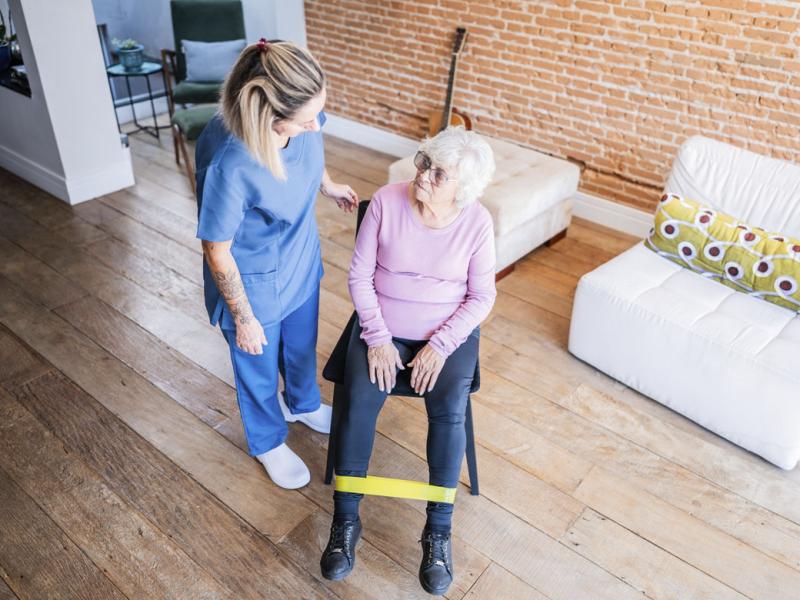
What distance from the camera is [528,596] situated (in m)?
1.95

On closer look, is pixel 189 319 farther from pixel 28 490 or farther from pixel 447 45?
pixel 447 45

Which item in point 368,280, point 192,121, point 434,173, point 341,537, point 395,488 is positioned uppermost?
point 434,173

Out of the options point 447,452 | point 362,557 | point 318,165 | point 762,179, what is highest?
point 318,165

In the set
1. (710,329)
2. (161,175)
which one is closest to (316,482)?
(710,329)

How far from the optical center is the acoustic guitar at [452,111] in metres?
4.07

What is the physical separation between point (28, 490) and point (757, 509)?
2310 mm

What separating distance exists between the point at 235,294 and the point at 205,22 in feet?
11.2

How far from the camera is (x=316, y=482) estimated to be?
7.56ft

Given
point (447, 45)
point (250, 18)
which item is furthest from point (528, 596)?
point (250, 18)

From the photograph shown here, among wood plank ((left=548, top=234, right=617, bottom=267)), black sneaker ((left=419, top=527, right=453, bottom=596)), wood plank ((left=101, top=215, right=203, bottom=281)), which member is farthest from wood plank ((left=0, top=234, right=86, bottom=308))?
wood plank ((left=548, top=234, right=617, bottom=267))

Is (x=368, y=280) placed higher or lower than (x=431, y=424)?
higher

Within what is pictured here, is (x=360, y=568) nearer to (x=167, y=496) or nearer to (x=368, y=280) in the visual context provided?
(x=167, y=496)

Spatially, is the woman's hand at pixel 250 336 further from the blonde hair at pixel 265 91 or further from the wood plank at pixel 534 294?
the wood plank at pixel 534 294

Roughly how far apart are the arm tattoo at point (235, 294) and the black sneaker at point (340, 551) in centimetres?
65
